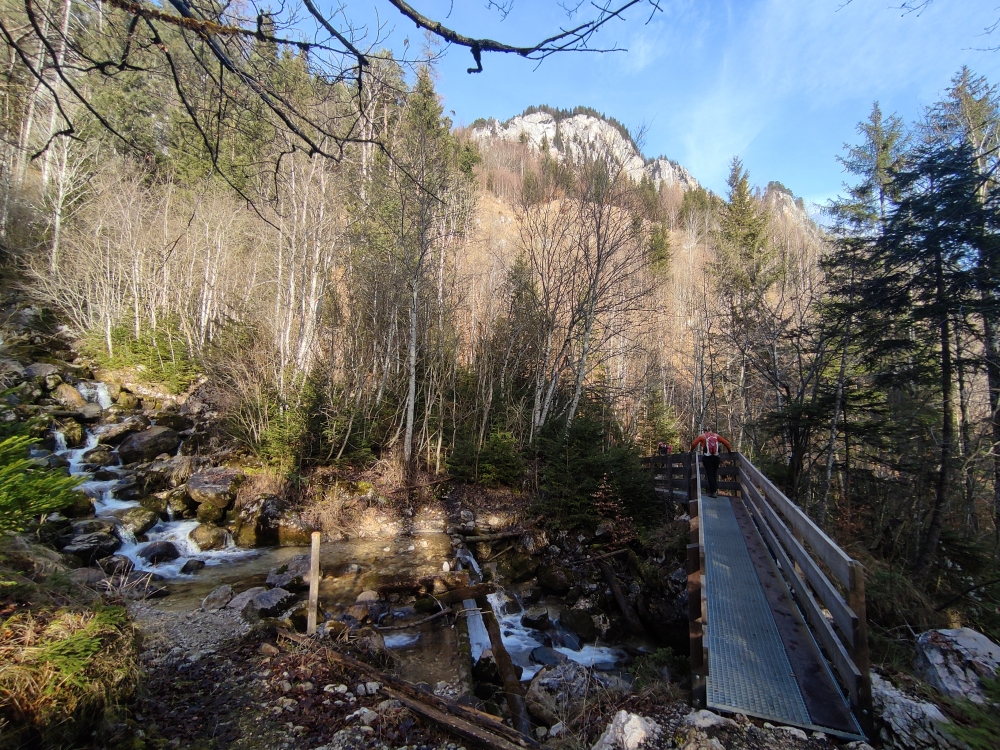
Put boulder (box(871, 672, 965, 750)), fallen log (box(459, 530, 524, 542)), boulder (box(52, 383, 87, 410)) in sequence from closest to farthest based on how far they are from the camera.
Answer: boulder (box(871, 672, 965, 750)), fallen log (box(459, 530, 524, 542)), boulder (box(52, 383, 87, 410))

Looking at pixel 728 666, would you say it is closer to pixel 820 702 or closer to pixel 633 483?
pixel 820 702

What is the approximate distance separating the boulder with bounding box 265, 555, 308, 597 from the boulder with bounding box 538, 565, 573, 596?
16.2 feet

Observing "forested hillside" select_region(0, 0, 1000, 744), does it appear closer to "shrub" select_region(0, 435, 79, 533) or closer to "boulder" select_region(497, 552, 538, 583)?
"boulder" select_region(497, 552, 538, 583)

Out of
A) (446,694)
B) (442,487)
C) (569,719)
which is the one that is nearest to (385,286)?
(442,487)

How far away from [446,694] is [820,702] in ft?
14.1

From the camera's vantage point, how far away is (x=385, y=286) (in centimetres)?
1594

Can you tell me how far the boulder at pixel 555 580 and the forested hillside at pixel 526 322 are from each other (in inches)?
53.5

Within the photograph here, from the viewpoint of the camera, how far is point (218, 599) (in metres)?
7.62

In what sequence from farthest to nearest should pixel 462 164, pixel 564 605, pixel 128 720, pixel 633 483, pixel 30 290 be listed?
1. pixel 462 164
2. pixel 30 290
3. pixel 633 483
4. pixel 564 605
5. pixel 128 720

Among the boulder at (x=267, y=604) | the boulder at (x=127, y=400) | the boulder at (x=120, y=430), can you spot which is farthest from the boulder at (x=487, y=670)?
the boulder at (x=127, y=400)

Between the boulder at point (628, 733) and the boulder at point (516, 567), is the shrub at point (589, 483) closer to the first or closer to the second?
the boulder at point (516, 567)

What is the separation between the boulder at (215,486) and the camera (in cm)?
1134

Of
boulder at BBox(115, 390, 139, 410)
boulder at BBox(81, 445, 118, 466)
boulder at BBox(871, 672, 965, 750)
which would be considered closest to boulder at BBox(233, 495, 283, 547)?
boulder at BBox(81, 445, 118, 466)

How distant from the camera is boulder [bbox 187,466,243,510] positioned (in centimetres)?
1134
